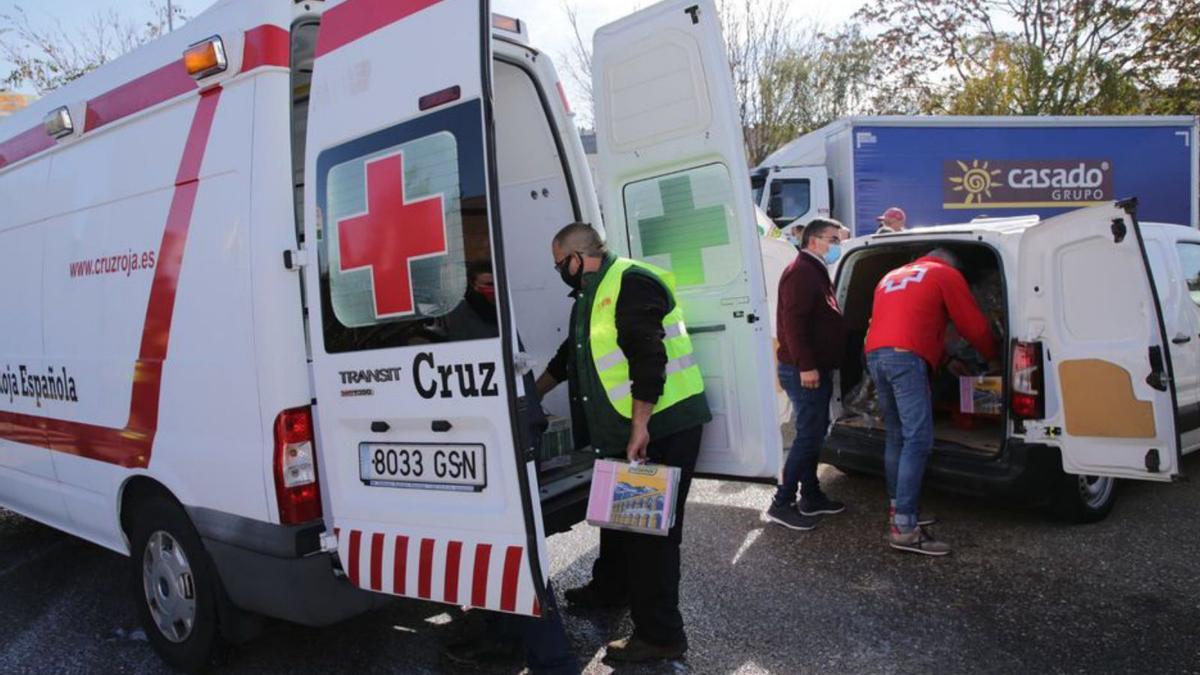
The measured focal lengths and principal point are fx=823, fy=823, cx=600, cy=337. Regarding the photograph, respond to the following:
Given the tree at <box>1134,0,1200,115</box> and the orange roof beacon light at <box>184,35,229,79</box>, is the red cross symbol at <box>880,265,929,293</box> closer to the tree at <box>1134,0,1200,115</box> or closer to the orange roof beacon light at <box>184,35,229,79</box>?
the orange roof beacon light at <box>184,35,229,79</box>

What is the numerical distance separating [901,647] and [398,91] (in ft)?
9.41

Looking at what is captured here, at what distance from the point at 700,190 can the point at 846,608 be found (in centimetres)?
200

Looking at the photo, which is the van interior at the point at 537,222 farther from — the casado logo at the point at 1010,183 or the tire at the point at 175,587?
the casado logo at the point at 1010,183

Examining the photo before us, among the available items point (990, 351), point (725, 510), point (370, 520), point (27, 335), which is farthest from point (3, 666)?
point (990, 351)

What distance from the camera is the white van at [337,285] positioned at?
2598mm

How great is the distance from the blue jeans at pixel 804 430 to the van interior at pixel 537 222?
1.42 m

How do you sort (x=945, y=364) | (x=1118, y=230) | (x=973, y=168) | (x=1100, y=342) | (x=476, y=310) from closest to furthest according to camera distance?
(x=476, y=310), (x=1118, y=230), (x=1100, y=342), (x=945, y=364), (x=973, y=168)

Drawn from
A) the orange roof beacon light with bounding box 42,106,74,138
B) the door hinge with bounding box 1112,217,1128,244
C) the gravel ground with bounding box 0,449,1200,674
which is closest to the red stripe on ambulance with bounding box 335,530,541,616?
the gravel ground with bounding box 0,449,1200,674

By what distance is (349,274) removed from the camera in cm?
282

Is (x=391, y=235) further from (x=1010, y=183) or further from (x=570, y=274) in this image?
(x=1010, y=183)

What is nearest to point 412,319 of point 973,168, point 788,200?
point 788,200

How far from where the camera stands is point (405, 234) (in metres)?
2.69

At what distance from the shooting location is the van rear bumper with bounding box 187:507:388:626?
9.46 ft

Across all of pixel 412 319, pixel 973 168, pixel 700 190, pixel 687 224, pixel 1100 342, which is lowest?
pixel 1100 342
